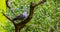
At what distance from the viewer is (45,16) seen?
13.6 ft

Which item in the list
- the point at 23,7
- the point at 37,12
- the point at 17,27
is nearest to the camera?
the point at 17,27

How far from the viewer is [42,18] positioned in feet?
13.5

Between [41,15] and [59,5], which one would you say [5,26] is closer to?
[41,15]

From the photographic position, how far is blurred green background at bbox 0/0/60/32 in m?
4.12

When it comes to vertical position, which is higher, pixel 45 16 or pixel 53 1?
pixel 53 1

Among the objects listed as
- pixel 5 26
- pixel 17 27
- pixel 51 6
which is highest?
pixel 51 6

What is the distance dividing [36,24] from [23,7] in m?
0.48

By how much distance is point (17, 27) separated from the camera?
2.96m

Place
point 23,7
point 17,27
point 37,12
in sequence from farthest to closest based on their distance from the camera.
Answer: point 23,7, point 37,12, point 17,27

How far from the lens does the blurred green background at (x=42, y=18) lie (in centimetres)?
412

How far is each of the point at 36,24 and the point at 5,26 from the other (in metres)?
0.67

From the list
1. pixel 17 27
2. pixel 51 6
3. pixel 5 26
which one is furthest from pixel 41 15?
pixel 17 27

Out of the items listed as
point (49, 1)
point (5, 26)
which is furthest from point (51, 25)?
point (5, 26)

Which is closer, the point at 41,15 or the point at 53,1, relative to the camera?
the point at 41,15
